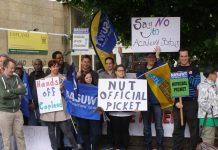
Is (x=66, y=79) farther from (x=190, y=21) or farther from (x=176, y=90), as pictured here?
(x=190, y=21)

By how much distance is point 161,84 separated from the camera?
9492 millimetres

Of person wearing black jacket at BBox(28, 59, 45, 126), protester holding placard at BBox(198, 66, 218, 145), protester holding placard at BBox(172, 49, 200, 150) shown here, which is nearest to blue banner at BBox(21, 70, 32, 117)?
person wearing black jacket at BBox(28, 59, 45, 126)

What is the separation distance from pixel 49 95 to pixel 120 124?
5.14 ft

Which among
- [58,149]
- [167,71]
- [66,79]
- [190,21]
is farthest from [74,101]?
[190,21]

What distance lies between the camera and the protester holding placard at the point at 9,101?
8.87 meters

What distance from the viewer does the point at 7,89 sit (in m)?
8.86

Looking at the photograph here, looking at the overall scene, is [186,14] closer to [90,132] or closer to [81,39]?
[81,39]

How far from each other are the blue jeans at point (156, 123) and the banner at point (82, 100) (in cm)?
104

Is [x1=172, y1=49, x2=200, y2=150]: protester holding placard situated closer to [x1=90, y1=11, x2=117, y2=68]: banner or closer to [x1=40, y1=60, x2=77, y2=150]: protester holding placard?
[x1=40, y1=60, x2=77, y2=150]: protester holding placard

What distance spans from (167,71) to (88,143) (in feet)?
6.99

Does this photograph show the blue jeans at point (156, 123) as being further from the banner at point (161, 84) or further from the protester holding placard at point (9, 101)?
the protester holding placard at point (9, 101)

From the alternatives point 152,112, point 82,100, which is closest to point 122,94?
point 152,112

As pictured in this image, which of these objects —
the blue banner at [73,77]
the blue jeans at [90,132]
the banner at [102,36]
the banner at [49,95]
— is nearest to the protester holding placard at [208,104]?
the blue jeans at [90,132]

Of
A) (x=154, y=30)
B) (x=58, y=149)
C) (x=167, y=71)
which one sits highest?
(x=154, y=30)
